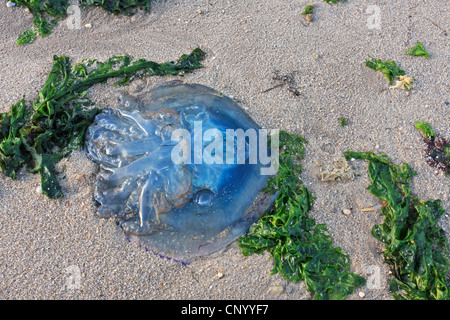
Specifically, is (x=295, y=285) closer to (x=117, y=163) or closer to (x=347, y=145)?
(x=347, y=145)

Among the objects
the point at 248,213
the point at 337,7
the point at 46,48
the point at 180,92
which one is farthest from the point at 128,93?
the point at 337,7

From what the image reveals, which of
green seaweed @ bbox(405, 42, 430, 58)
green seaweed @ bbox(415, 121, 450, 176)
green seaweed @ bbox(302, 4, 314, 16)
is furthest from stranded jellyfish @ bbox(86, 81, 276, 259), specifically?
green seaweed @ bbox(405, 42, 430, 58)

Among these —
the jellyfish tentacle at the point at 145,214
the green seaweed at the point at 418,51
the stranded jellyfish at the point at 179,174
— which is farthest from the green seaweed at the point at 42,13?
the green seaweed at the point at 418,51

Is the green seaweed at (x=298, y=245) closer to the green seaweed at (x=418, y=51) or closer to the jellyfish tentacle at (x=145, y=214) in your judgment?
the jellyfish tentacle at (x=145, y=214)

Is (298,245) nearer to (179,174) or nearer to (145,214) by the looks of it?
(179,174)

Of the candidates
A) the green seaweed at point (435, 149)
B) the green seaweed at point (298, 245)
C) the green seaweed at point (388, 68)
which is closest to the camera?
the green seaweed at point (298, 245)
